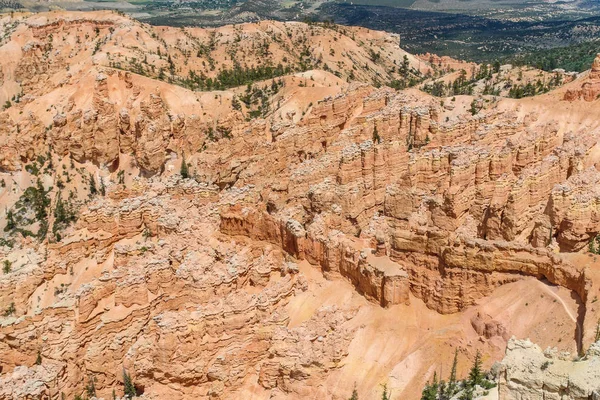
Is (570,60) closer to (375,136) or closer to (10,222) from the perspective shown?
(375,136)

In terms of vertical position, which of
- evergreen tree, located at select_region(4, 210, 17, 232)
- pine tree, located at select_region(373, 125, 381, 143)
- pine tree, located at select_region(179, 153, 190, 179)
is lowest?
evergreen tree, located at select_region(4, 210, 17, 232)

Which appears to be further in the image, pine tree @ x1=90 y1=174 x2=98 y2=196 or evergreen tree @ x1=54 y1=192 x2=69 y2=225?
pine tree @ x1=90 y1=174 x2=98 y2=196

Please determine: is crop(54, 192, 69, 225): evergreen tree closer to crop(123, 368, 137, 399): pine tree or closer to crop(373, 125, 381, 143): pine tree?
crop(373, 125, 381, 143): pine tree

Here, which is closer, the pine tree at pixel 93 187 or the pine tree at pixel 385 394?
the pine tree at pixel 385 394

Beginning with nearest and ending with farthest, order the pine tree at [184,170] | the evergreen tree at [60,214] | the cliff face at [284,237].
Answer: the cliff face at [284,237], the evergreen tree at [60,214], the pine tree at [184,170]

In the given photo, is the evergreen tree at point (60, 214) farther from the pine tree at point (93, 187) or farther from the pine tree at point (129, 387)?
the pine tree at point (129, 387)

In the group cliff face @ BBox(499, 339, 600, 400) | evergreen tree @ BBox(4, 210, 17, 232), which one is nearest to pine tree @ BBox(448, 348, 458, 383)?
cliff face @ BBox(499, 339, 600, 400)

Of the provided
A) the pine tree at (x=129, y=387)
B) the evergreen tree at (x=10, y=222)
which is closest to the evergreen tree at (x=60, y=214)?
the evergreen tree at (x=10, y=222)

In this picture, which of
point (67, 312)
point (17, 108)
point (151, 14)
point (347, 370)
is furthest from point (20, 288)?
point (151, 14)
